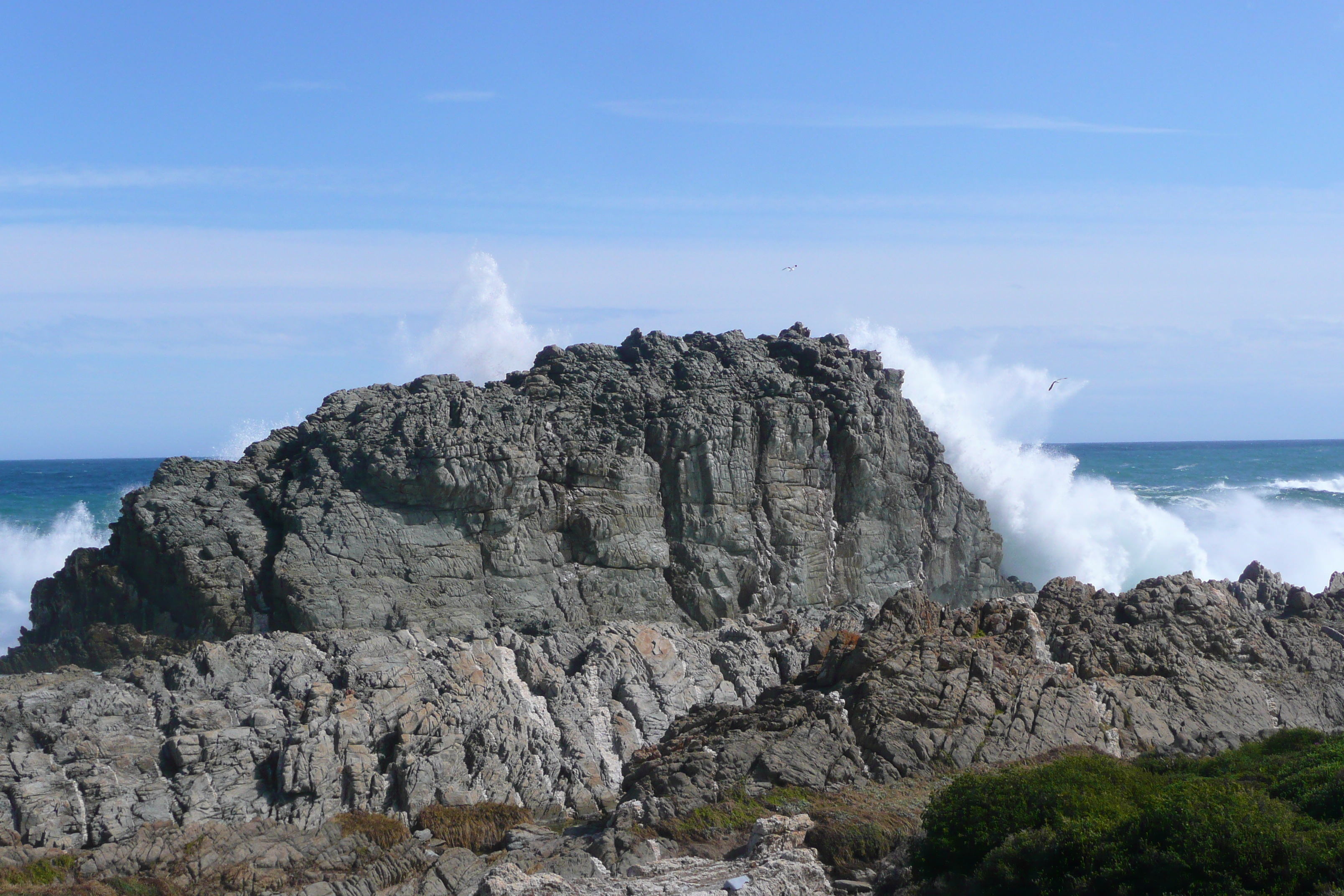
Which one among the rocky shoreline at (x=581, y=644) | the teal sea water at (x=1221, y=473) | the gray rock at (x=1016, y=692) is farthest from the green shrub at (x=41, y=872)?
the teal sea water at (x=1221, y=473)

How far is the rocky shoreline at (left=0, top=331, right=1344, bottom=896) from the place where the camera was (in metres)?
21.4

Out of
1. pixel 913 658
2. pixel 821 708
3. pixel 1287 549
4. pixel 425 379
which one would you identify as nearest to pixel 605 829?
pixel 821 708

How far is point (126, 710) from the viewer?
76.7 feet

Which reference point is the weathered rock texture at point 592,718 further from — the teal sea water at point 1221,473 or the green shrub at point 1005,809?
the teal sea water at point 1221,473

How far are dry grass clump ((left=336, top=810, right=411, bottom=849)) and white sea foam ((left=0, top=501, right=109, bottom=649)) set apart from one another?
93.2 feet

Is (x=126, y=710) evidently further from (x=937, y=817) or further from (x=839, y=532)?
(x=839, y=532)

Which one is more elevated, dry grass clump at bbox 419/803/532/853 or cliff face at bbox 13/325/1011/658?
cliff face at bbox 13/325/1011/658

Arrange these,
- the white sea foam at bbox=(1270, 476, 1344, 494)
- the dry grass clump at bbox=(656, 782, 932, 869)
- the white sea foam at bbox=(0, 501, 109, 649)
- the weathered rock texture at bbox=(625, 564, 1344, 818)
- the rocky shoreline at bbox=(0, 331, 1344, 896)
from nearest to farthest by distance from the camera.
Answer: the dry grass clump at bbox=(656, 782, 932, 869) → the rocky shoreline at bbox=(0, 331, 1344, 896) → the weathered rock texture at bbox=(625, 564, 1344, 818) → the white sea foam at bbox=(0, 501, 109, 649) → the white sea foam at bbox=(1270, 476, 1344, 494)

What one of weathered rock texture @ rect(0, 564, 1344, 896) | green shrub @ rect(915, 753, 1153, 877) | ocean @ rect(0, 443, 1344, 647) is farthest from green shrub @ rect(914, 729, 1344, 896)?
ocean @ rect(0, 443, 1344, 647)

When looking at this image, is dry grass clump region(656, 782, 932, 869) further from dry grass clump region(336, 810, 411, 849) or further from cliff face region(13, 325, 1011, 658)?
cliff face region(13, 325, 1011, 658)

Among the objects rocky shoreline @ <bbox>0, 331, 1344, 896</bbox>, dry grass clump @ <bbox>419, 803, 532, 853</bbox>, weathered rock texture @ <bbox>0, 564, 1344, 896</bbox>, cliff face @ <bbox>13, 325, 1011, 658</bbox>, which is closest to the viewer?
weathered rock texture @ <bbox>0, 564, 1344, 896</bbox>

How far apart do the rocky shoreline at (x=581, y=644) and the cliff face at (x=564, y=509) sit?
0.09m

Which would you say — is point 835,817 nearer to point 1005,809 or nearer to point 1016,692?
point 1005,809

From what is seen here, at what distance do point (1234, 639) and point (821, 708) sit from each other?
12.3 meters
